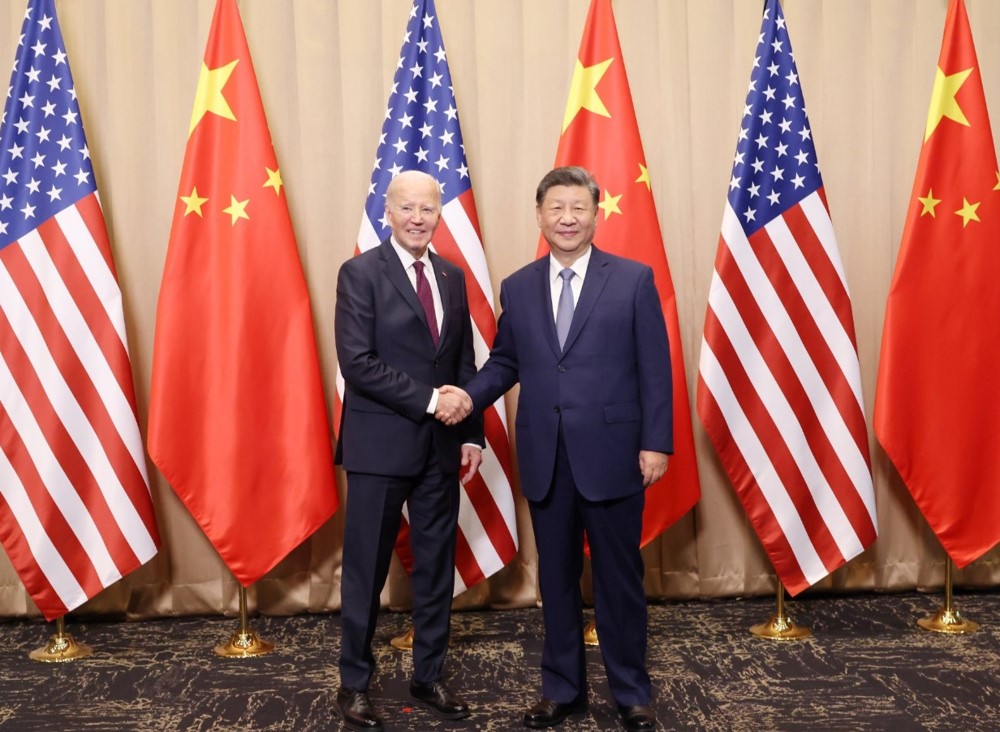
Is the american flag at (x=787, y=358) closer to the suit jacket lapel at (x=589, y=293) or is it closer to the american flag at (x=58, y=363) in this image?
the suit jacket lapel at (x=589, y=293)

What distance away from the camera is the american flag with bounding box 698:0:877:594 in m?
3.62

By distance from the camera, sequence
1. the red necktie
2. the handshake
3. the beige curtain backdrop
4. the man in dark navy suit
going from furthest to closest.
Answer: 1. the beige curtain backdrop
2. the red necktie
3. the handshake
4. the man in dark navy suit

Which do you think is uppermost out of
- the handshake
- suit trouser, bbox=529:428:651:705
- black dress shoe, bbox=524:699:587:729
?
the handshake

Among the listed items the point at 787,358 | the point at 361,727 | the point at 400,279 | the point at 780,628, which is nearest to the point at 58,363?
the point at 400,279

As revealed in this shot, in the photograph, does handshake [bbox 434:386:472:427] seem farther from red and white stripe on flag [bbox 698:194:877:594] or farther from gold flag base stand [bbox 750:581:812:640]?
gold flag base stand [bbox 750:581:812:640]

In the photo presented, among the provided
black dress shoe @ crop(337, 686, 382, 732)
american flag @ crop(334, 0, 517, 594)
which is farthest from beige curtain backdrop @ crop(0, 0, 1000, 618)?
black dress shoe @ crop(337, 686, 382, 732)

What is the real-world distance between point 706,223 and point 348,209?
60.3 inches

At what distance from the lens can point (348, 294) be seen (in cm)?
280

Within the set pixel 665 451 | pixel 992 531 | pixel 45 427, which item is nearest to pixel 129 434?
pixel 45 427

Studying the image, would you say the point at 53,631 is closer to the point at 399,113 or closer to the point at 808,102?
the point at 399,113

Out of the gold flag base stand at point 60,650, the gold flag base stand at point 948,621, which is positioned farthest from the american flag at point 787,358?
the gold flag base stand at point 60,650

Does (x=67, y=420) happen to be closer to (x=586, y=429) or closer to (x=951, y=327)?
(x=586, y=429)

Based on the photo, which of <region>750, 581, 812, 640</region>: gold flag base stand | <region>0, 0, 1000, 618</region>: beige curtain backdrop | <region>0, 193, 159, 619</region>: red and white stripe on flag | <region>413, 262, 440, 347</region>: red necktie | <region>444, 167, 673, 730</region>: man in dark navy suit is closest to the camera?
<region>444, 167, 673, 730</region>: man in dark navy suit

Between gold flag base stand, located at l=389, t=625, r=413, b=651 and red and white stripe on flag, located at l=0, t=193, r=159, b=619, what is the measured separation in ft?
3.19
